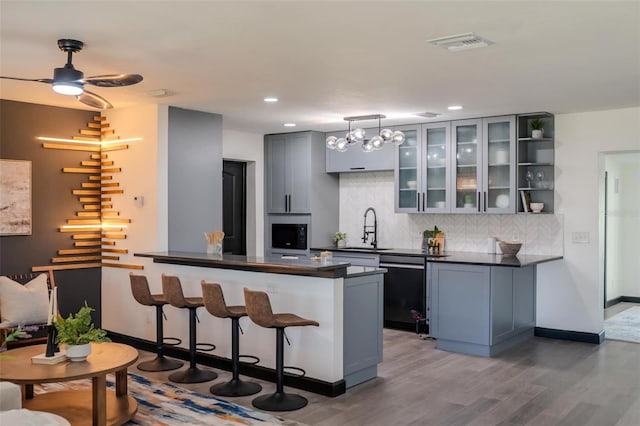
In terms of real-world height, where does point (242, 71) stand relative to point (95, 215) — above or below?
above

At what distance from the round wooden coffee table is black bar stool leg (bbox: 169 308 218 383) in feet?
2.30

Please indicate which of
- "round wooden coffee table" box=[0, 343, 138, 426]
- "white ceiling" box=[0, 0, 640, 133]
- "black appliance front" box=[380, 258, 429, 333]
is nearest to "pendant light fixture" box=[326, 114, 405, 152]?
"white ceiling" box=[0, 0, 640, 133]

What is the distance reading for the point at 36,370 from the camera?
3.74m

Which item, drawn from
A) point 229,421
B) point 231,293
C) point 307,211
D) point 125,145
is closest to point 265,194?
point 307,211

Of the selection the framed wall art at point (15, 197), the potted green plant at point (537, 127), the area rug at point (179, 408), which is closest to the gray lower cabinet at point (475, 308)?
the potted green plant at point (537, 127)

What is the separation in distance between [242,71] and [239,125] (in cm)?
299

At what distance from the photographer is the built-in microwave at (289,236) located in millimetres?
8133

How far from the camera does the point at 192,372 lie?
515cm

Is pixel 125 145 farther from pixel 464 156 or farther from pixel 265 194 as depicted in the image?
pixel 464 156

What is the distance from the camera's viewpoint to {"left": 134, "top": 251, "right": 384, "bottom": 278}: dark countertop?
180 inches

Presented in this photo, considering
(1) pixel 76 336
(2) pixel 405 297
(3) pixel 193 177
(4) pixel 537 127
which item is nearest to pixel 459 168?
(4) pixel 537 127

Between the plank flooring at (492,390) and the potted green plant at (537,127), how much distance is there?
2.35 m

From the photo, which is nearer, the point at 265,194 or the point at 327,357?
the point at 327,357

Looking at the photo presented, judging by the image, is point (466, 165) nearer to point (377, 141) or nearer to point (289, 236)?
point (377, 141)
